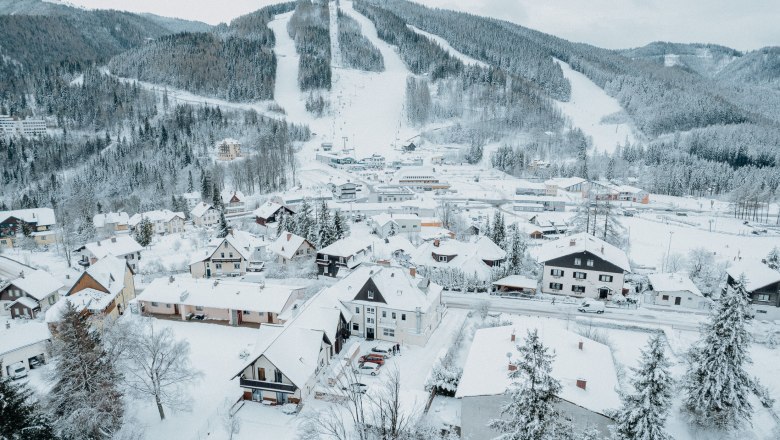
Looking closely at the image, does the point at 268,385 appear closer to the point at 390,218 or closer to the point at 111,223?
the point at 390,218

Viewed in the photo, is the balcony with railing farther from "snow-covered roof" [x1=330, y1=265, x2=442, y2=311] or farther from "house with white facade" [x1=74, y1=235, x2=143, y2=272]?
"house with white facade" [x1=74, y1=235, x2=143, y2=272]

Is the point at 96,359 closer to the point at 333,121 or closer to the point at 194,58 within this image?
the point at 333,121

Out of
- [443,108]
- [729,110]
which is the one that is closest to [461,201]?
[443,108]

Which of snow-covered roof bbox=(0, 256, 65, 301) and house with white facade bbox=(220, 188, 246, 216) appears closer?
snow-covered roof bbox=(0, 256, 65, 301)

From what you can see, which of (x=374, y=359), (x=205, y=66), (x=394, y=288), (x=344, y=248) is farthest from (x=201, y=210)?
(x=205, y=66)

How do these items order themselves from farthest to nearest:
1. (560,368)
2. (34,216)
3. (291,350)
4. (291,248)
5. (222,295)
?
(34,216), (291,248), (222,295), (291,350), (560,368)

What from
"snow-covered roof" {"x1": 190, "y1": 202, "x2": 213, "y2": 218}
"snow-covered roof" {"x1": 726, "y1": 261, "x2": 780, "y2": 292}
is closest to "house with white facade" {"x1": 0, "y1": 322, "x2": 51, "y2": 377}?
"snow-covered roof" {"x1": 190, "y1": 202, "x2": 213, "y2": 218}

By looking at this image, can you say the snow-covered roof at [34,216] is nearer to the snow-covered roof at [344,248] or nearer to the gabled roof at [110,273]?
the gabled roof at [110,273]
